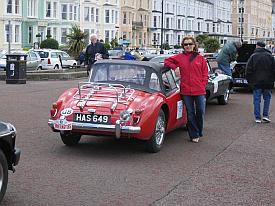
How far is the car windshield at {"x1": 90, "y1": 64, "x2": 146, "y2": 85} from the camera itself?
9.09 metres

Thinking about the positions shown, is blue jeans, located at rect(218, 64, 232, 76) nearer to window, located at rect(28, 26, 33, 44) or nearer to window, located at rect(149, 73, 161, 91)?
window, located at rect(149, 73, 161, 91)

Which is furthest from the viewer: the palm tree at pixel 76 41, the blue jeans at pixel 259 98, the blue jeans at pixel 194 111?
the palm tree at pixel 76 41

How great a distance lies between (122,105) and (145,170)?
1242 mm

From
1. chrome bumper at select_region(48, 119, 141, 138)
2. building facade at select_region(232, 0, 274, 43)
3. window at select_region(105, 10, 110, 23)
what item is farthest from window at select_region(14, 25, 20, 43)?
building facade at select_region(232, 0, 274, 43)

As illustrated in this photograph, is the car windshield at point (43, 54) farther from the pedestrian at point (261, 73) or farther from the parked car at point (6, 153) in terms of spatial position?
the parked car at point (6, 153)

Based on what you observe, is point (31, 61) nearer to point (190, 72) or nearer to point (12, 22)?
point (190, 72)

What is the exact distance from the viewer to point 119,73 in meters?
9.24

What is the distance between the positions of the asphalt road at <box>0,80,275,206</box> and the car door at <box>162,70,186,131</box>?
0.37 meters

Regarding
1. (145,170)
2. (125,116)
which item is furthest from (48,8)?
(145,170)

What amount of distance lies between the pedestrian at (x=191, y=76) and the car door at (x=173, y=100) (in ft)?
0.56

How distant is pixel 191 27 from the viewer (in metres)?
113

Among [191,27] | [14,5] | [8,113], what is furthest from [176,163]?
[191,27]

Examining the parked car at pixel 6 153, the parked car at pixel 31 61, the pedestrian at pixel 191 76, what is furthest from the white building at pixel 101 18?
the parked car at pixel 6 153

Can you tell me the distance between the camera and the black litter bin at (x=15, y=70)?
2123 cm
